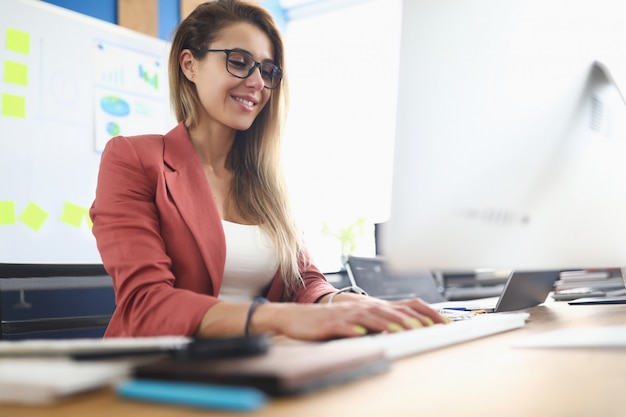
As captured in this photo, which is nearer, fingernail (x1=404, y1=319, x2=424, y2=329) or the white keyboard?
the white keyboard

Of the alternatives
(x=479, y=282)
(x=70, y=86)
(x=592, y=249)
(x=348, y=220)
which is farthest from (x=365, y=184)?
(x=592, y=249)

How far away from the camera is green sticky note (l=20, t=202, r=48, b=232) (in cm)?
231

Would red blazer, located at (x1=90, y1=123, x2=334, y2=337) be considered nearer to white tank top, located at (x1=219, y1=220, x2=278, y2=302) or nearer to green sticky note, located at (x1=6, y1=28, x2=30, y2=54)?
white tank top, located at (x1=219, y1=220, x2=278, y2=302)

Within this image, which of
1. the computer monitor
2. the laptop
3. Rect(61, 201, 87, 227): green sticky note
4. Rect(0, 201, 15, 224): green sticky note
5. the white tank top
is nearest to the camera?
the computer monitor

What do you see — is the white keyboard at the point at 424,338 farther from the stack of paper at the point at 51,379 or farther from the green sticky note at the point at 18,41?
the green sticky note at the point at 18,41

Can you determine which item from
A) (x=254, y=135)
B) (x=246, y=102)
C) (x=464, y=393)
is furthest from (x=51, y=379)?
(x=254, y=135)

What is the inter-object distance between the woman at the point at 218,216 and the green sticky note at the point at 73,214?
1101 millimetres

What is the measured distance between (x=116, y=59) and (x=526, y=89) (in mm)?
2402

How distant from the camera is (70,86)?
2.51 m

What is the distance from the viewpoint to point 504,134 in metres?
0.65

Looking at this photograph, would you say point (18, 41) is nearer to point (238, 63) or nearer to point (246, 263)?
point (238, 63)

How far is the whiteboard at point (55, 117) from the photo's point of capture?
229cm

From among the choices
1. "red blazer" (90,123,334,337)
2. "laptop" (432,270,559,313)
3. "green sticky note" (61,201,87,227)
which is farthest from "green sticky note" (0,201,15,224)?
"laptop" (432,270,559,313)

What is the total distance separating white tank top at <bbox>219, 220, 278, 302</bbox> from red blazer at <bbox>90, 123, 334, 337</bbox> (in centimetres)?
4
